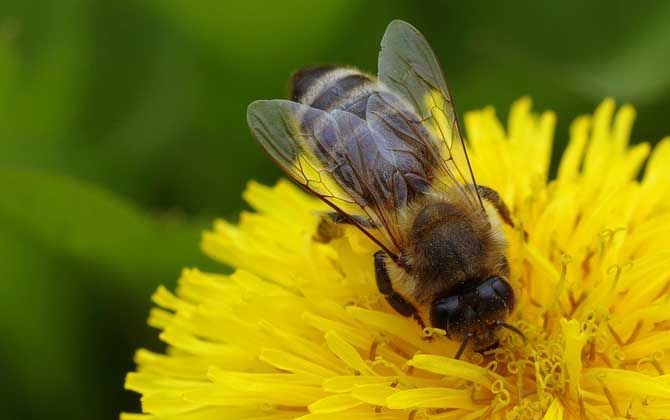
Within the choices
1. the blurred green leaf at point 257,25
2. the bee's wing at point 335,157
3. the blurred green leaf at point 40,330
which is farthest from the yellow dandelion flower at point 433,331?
the blurred green leaf at point 257,25

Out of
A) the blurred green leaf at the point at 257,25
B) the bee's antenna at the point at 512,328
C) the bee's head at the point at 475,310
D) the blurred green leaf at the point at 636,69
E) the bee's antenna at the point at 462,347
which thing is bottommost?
the bee's antenna at the point at 462,347

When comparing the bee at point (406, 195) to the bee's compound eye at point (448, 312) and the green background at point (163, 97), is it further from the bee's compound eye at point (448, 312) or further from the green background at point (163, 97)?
the green background at point (163, 97)

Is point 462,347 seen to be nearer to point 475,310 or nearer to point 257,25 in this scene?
point 475,310

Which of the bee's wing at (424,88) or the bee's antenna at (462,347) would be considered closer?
the bee's antenna at (462,347)

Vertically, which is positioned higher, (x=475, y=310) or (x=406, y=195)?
(x=406, y=195)

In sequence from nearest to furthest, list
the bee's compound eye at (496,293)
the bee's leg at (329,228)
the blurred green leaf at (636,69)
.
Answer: the bee's compound eye at (496,293) < the bee's leg at (329,228) < the blurred green leaf at (636,69)

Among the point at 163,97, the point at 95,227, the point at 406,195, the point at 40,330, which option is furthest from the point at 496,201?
the point at 163,97

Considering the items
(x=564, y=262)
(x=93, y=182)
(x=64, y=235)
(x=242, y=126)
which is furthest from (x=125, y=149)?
(x=564, y=262)

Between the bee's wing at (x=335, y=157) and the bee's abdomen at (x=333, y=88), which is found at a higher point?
the bee's abdomen at (x=333, y=88)
